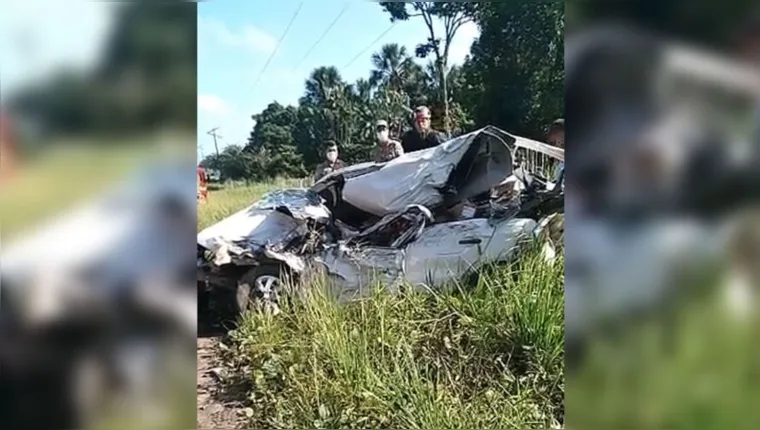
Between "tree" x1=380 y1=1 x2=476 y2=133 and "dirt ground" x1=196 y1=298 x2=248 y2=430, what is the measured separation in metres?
1.46

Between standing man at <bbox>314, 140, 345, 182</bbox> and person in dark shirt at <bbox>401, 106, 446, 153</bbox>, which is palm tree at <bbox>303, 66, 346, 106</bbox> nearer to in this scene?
standing man at <bbox>314, 140, 345, 182</bbox>

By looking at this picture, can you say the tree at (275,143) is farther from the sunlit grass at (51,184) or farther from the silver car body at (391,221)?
the sunlit grass at (51,184)

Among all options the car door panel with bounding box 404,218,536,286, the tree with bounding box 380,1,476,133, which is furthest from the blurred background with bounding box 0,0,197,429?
the car door panel with bounding box 404,218,536,286

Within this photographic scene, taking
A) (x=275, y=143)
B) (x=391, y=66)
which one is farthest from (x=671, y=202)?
(x=275, y=143)

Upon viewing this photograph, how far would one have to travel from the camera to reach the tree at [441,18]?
282 centimetres

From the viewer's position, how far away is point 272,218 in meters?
2.95

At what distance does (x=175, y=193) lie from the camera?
272cm

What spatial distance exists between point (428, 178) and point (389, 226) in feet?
0.96

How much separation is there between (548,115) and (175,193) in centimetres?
170

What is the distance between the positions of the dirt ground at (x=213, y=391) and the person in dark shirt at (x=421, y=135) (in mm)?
1198

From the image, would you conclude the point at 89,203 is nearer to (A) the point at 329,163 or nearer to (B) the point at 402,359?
(A) the point at 329,163

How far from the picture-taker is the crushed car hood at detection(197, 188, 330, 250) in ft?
9.61

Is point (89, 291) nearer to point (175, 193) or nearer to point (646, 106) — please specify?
point (175, 193)

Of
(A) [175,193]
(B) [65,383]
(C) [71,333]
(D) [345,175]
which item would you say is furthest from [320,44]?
(B) [65,383]
